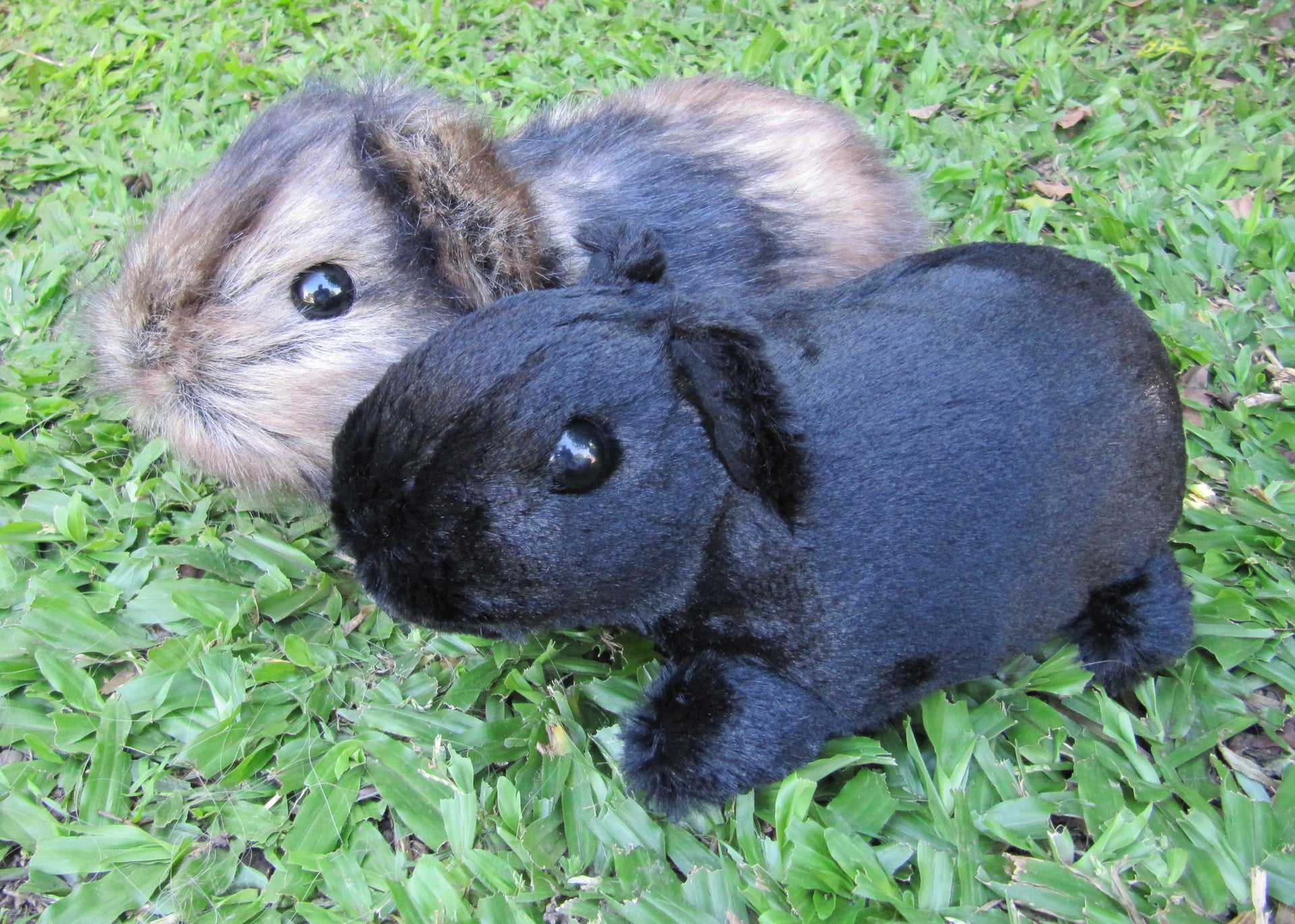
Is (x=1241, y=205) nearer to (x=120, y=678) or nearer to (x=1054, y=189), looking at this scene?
(x=1054, y=189)

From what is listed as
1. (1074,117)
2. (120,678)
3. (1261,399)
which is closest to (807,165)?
(1261,399)

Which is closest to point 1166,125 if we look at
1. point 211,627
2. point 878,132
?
point 878,132

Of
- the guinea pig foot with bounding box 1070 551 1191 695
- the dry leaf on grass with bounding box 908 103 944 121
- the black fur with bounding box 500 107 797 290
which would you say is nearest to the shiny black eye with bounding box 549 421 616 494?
the black fur with bounding box 500 107 797 290

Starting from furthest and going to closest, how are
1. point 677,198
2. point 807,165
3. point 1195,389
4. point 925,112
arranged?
1. point 925,112
2. point 807,165
3. point 1195,389
4. point 677,198

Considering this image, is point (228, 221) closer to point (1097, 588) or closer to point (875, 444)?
point (875, 444)

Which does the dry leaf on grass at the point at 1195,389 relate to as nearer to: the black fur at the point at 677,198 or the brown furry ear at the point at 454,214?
the black fur at the point at 677,198
